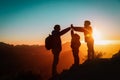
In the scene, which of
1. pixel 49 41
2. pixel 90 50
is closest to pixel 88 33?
pixel 90 50

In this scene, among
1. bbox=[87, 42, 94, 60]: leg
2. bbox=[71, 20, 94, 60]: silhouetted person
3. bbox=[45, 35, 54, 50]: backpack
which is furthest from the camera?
bbox=[87, 42, 94, 60]: leg

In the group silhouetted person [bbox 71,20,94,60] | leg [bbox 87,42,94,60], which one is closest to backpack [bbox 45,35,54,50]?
silhouetted person [bbox 71,20,94,60]

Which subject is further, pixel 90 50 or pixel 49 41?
pixel 90 50

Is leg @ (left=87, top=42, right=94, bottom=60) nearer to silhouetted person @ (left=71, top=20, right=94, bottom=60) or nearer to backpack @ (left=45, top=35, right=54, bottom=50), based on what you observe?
silhouetted person @ (left=71, top=20, right=94, bottom=60)

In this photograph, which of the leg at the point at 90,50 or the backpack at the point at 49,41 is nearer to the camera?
the backpack at the point at 49,41

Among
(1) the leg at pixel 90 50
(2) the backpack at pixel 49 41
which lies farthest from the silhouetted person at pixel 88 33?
(2) the backpack at pixel 49 41

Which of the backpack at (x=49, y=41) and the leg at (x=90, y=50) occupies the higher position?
the backpack at (x=49, y=41)

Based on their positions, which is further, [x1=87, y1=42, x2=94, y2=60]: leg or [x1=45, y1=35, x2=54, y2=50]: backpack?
[x1=87, y1=42, x2=94, y2=60]: leg

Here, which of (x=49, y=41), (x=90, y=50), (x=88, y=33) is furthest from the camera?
(x=90, y=50)

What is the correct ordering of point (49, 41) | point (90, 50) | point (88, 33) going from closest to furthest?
point (49, 41)
point (88, 33)
point (90, 50)

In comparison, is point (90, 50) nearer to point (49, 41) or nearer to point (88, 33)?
point (88, 33)

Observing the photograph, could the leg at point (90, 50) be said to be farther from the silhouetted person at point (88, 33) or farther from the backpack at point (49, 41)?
the backpack at point (49, 41)

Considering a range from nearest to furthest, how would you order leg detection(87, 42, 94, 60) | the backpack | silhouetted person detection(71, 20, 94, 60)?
the backpack
silhouetted person detection(71, 20, 94, 60)
leg detection(87, 42, 94, 60)

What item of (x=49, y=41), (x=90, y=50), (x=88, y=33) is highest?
(x=88, y=33)
